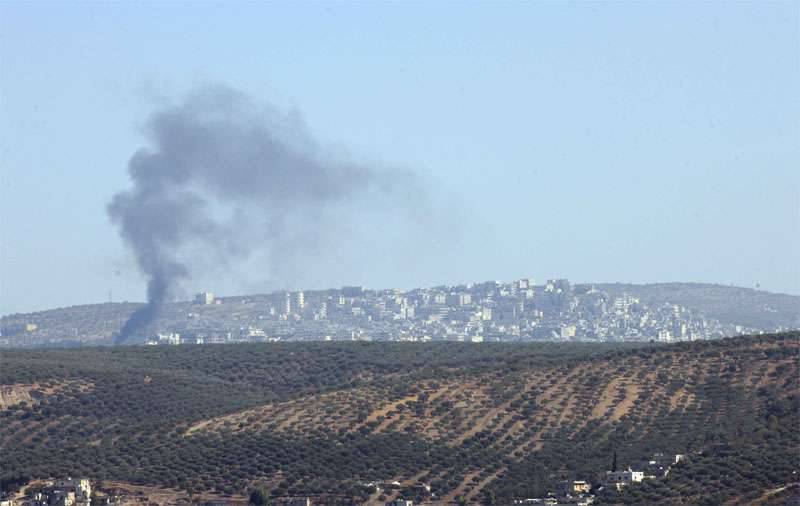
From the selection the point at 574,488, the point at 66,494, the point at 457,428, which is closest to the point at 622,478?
the point at 574,488

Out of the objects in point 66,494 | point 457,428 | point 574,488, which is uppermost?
point 457,428

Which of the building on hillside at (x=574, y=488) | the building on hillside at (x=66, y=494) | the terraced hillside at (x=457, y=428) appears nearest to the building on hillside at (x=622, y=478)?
the building on hillside at (x=574, y=488)

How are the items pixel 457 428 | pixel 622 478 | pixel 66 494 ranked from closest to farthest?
1. pixel 622 478
2. pixel 66 494
3. pixel 457 428

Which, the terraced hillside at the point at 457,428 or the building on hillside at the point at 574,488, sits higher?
the terraced hillside at the point at 457,428

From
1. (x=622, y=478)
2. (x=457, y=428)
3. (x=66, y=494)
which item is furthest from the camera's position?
(x=457, y=428)

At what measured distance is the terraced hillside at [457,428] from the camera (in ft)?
243

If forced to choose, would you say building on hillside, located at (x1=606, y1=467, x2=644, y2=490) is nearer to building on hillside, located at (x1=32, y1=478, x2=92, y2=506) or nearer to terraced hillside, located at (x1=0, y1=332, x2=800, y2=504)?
terraced hillside, located at (x1=0, y1=332, x2=800, y2=504)

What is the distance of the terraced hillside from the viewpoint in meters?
Answer: 74.0

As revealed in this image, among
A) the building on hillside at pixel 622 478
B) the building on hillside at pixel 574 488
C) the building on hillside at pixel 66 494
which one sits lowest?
the building on hillside at pixel 66 494

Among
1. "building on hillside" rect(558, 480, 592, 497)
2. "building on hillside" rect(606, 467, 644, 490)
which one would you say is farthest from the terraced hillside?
"building on hillside" rect(606, 467, 644, 490)

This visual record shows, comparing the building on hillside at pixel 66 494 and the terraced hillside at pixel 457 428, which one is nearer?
the building on hillside at pixel 66 494

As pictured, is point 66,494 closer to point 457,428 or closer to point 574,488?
point 574,488

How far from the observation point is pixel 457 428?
8656 centimetres

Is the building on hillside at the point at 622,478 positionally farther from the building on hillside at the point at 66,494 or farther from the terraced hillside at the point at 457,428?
the building on hillside at the point at 66,494
